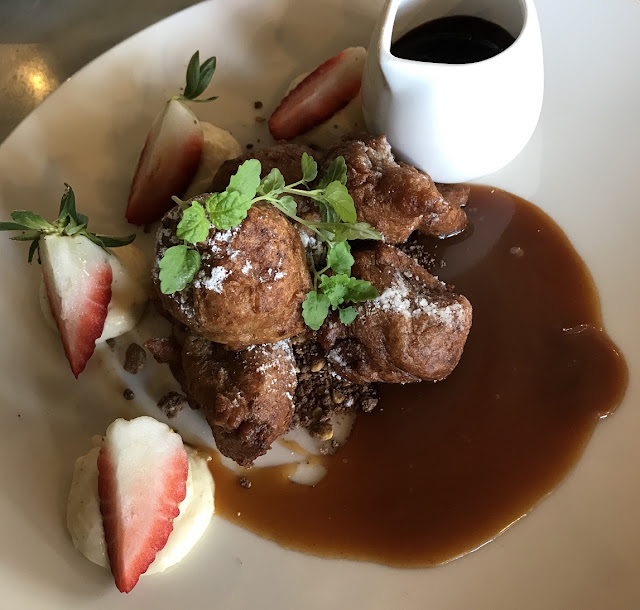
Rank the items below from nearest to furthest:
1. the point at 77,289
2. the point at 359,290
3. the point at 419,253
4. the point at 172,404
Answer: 1. the point at 359,290
2. the point at 77,289
3. the point at 172,404
4. the point at 419,253

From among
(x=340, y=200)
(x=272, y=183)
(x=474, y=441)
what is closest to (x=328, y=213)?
(x=340, y=200)

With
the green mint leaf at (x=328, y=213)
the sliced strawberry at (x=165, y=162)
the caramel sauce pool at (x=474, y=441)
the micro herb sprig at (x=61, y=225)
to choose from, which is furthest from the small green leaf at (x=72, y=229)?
the caramel sauce pool at (x=474, y=441)

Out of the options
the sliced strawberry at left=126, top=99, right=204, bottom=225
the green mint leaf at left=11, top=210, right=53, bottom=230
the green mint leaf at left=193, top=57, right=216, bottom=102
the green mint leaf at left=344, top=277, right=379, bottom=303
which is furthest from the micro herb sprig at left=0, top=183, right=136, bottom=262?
the green mint leaf at left=344, top=277, right=379, bottom=303

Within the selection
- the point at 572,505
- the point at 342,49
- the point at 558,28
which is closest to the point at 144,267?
the point at 342,49

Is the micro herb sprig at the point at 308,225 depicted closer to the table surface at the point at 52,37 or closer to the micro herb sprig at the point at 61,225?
the micro herb sprig at the point at 61,225

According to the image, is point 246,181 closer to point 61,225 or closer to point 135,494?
point 61,225

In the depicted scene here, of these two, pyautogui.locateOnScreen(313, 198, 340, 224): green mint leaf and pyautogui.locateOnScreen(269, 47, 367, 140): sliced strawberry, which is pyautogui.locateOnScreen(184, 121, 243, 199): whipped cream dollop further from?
pyautogui.locateOnScreen(313, 198, 340, 224): green mint leaf
